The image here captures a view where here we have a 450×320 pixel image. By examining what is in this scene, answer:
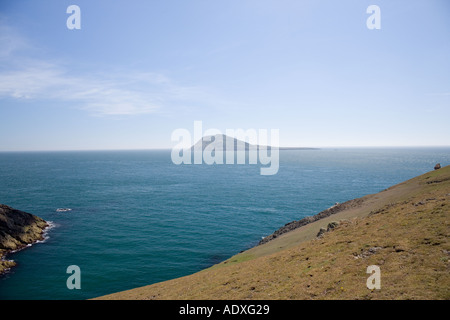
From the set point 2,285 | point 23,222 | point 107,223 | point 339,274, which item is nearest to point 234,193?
point 107,223

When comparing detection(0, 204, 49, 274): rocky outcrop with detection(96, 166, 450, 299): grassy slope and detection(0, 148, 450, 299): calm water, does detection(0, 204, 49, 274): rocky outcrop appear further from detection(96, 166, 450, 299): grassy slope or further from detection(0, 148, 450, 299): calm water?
detection(96, 166, 450, 299): grassy slope

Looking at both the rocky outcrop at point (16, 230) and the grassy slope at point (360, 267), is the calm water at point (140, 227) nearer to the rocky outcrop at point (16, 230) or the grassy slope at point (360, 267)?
the rocky outcrop at point (16, 230)

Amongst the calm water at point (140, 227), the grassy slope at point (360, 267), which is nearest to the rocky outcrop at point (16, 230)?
the calm water at point (140, 227)

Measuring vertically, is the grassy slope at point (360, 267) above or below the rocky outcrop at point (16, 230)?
above

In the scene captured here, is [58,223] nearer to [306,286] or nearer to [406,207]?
[306,286]

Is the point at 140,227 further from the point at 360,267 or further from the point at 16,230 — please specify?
the point at 360,267

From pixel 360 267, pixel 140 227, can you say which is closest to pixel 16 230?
pixel 140 227

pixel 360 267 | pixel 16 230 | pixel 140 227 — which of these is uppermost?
pixel 360 267
